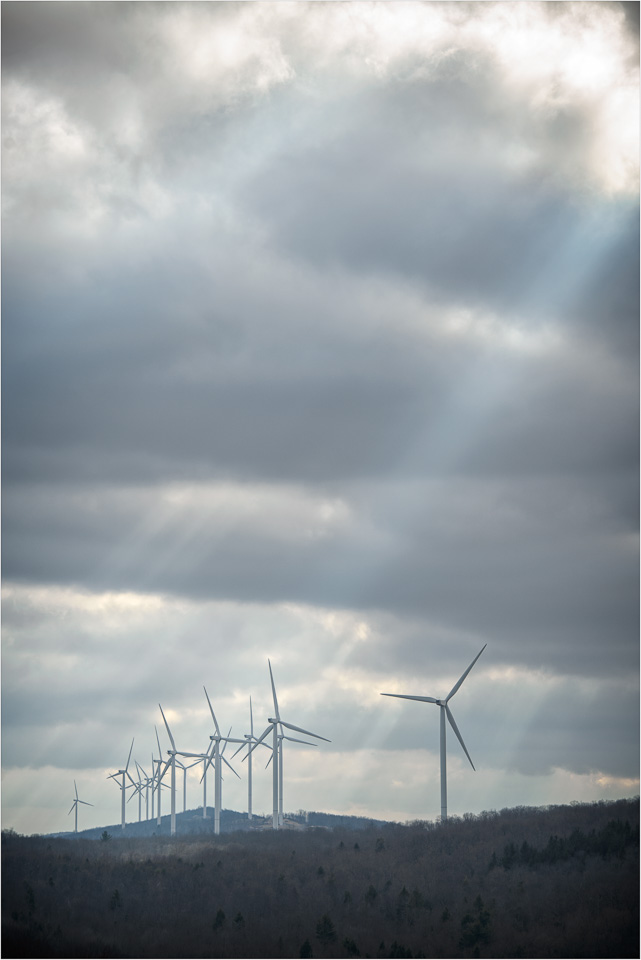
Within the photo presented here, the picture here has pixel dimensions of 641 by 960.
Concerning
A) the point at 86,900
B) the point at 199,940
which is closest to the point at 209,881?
the point at 86,900

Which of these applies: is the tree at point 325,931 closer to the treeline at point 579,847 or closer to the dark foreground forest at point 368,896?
the dark foreground forest at point 368,896

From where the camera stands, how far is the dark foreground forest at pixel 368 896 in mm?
94875

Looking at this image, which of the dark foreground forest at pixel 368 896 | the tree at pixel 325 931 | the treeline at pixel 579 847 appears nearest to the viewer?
the dark foreground forest at pixel 368 896

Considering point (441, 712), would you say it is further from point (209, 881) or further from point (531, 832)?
point (209, 881)

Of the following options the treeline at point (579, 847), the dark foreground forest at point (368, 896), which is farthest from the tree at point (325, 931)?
the treeline at point (579, 847)

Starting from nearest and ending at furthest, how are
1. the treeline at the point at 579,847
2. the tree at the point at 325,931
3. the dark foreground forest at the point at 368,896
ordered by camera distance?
1. the dark foreground forest at the point at 368,896
2. the tree at the point at 325,931
3. the treeline at the point at 579,847

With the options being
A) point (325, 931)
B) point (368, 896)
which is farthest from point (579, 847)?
point (325, 931)

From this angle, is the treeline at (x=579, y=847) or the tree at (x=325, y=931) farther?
the treeline at (x=579, y=847)

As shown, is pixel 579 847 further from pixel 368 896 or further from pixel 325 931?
pixel 325 931

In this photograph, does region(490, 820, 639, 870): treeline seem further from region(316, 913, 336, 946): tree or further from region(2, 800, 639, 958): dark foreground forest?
region(316, 913, 336, 946): tree

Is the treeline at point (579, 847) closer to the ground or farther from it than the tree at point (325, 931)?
farther from it

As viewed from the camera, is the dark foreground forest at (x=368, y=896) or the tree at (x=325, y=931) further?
the tree at (x=325, y=931)

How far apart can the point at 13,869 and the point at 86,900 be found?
17.9 meters

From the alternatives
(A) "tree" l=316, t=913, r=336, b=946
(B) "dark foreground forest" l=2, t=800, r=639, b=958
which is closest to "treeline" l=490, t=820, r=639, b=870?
(B) "dark foreground forest" l=2, t=800, r=639, b=958
